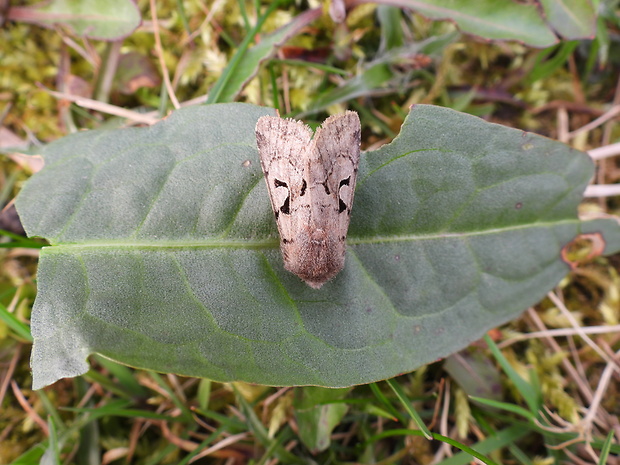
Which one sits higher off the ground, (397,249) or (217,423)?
(397,249)

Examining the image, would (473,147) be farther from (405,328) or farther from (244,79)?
(244,79)

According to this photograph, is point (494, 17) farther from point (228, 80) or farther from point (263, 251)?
point (263, 251)

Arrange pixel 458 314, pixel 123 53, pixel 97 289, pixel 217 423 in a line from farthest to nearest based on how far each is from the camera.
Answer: pixel 123 53, pixel 217 423, pixel 458 314, pixel 97 289

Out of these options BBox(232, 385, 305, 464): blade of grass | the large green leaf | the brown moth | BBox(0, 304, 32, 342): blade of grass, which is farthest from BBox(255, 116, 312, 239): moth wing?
BBox(0, 304, 32, 342): blade of grass

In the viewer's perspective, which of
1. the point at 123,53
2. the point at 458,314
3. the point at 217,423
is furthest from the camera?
the point at 123,53

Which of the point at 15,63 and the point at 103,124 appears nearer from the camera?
the point at 103,124

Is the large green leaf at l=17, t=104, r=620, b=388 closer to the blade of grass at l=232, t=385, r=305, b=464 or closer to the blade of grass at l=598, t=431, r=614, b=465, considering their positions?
the blade of grass at l=232, t=385, r=305, b=464

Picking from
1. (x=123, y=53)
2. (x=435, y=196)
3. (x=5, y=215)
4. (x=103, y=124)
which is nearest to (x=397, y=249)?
(x=435, y=196)
